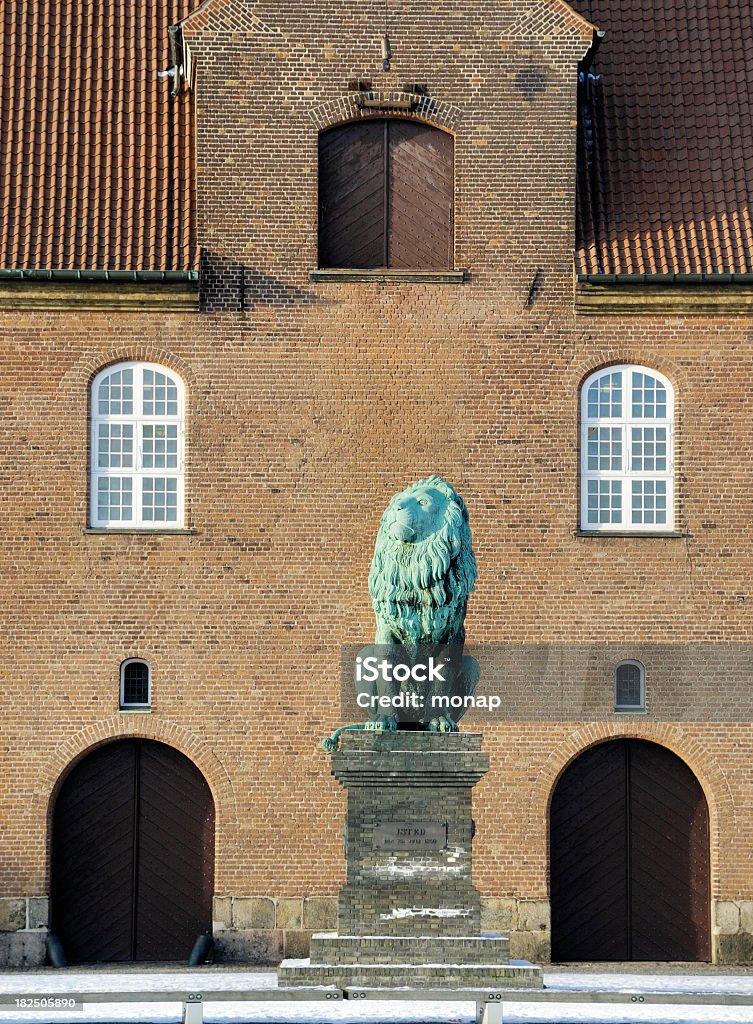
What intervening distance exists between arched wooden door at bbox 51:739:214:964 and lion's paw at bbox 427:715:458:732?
6.39m

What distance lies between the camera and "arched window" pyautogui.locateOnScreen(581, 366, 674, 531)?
28500mm

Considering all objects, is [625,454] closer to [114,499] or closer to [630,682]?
[630,682]

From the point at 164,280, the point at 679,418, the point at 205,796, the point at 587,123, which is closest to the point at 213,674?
the point at 205,796

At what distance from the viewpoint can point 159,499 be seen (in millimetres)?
28359

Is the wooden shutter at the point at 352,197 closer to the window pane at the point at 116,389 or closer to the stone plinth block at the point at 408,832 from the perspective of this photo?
the window pane at the point at 116,389

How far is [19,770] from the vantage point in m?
27.6

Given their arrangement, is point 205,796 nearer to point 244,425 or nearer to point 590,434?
point 244,425

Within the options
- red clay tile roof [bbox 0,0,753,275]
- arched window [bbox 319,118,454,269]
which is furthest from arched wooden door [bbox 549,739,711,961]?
arched window [bbox 319,118,454,269]

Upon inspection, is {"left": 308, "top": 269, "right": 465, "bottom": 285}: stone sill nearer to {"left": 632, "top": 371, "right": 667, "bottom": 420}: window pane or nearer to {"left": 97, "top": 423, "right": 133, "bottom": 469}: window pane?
{"left": 632, "top": 371, "right": 667, "bottom": 420}: window pane

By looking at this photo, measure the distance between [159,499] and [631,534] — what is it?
6.00 meters

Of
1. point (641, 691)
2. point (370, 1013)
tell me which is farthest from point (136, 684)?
point (370, 1013)

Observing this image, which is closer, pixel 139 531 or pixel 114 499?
pixel 139 531

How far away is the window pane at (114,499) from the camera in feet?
92.8

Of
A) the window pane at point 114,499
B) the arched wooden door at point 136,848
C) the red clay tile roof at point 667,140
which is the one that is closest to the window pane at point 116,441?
the window pane at point 114,499
